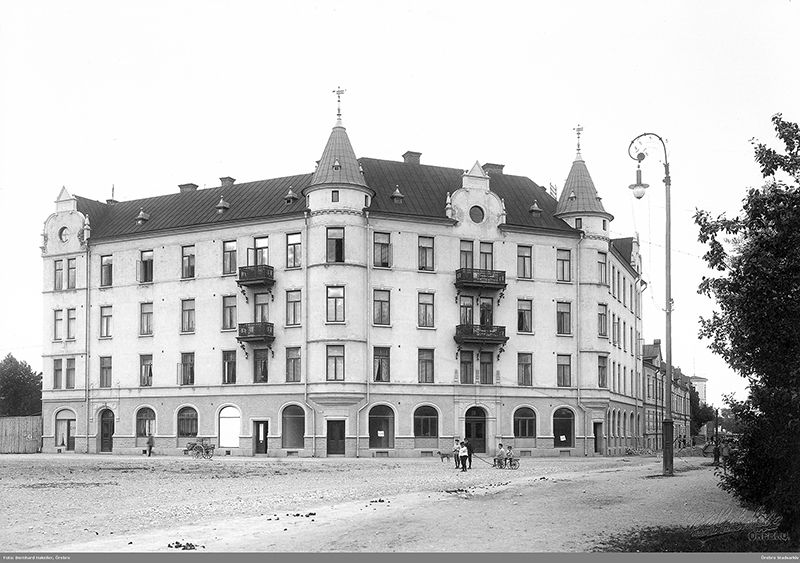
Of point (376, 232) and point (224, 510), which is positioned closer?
point (224, 510)

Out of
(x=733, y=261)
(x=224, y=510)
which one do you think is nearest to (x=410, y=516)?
(x=224, y=510)

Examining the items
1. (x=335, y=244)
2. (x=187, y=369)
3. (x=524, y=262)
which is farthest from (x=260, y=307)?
(x=524, y=262)

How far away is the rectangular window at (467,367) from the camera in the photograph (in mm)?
61750

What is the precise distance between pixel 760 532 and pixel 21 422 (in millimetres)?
63056

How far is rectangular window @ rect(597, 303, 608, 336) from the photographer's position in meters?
65.6

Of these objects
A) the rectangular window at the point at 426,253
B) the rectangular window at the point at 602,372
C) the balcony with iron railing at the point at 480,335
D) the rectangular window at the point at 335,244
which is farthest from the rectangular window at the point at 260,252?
the rectangular window at the point at 602,372

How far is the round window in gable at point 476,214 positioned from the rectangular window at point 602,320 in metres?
10.5

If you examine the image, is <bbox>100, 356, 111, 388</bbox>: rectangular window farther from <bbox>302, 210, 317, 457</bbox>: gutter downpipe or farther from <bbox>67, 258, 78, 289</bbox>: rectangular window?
<bbox>302, 210, 317, 457</bbox>: gutter downpipe

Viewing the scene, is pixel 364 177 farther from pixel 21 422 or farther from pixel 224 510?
pixel 224 510

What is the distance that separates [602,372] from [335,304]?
64.9ft

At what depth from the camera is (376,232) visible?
199 feet

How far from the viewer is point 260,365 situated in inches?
2399

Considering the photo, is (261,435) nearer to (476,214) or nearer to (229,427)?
(229,427)

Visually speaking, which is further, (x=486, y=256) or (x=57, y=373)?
(x=57, y=373)
